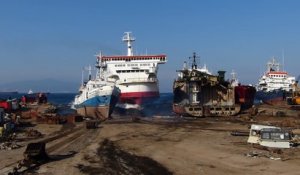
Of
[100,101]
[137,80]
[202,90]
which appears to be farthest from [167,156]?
[137,80]

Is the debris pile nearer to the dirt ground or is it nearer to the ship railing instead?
the dirt ground

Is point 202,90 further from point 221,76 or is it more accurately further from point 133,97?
point 133,97

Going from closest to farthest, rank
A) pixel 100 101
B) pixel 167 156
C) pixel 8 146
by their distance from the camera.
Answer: pixel 167 156 → pixel 8 146 → pixel 100 101

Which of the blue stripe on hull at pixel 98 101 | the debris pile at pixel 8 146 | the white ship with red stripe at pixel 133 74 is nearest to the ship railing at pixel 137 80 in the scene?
the white ship with red stripe at pixel 133 74

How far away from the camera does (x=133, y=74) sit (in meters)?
82.2

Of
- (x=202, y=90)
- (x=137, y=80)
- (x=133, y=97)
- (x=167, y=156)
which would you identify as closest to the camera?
(x=167, y=156)

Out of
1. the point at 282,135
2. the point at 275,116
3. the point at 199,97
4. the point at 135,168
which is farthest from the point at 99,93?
the point at 135,168

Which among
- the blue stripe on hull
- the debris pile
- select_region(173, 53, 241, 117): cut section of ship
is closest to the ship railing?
select_region(173, 53, 241, 117): cut section of ship

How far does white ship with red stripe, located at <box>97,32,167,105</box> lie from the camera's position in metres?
78.9

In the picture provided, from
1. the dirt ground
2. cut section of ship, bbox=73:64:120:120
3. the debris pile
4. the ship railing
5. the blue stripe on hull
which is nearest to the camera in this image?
the dirt ground

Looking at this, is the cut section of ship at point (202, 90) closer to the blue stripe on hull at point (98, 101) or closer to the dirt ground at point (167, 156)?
the blue stripe on hull at point (98, 101)

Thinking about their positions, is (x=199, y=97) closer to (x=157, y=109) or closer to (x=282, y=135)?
(x=157, y=109)

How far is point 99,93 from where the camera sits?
195 feet

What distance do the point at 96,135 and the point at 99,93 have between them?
22.4 m
